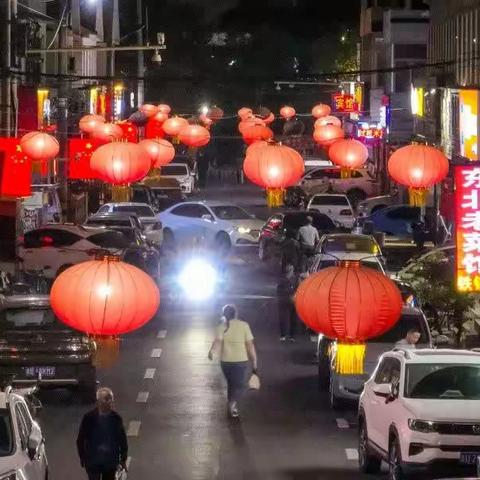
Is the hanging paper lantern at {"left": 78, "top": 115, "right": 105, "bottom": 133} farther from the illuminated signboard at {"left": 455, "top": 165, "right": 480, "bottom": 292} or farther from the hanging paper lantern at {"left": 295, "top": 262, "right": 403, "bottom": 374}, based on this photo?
the hanging paper lantern at {"left": 295, "top": 262, "right": 403, "bottom": 374}

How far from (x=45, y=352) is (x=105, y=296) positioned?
480 centimetres

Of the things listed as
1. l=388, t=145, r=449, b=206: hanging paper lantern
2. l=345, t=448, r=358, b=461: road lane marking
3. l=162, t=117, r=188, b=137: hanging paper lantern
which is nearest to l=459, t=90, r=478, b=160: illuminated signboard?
l=162, t=117, r=188, b=137: hanging paper lantern

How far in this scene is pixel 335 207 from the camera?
5934 cm

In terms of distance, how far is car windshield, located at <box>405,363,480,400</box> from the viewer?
59.2 feet

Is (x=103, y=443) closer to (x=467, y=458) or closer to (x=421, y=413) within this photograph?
(x=421, y=413)

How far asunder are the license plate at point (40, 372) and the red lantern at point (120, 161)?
9191 mm

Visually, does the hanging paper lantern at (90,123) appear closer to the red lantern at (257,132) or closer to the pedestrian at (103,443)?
the red lantern at (257,132)

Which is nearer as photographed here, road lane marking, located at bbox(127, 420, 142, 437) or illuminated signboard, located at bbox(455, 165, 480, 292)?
road lane marking, located at bbox(127, 420, 142, 437)

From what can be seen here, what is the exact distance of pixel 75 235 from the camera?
3978 centimetres

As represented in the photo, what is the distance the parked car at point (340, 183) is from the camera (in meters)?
68.9

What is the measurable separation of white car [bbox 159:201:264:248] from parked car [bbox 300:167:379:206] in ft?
60.5

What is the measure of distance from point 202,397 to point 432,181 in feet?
22.6

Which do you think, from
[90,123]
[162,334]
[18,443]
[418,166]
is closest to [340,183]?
[90,123]

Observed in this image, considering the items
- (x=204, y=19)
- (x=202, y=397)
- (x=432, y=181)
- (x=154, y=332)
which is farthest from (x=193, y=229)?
(x=204, y=19)
